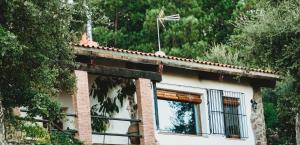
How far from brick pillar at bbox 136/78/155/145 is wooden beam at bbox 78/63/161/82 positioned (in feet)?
0.65

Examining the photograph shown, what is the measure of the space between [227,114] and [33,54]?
10.5 m

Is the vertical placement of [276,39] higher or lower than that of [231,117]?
higher

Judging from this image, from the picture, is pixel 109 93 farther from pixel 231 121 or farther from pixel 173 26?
pixel 173 26

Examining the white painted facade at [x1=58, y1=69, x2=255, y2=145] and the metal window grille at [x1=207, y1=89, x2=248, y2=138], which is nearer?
the white painted facade at [x1=58, y1=69, x2=255, y2=145]

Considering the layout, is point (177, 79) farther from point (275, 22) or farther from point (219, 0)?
point (219, 0)

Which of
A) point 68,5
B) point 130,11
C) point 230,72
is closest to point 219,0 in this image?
point 130,11

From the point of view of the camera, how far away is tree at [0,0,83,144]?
11.9 metres

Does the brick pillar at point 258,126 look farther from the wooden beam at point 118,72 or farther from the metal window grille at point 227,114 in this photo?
the wooden beam at point 118,72

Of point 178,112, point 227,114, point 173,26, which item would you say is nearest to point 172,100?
point 178,112

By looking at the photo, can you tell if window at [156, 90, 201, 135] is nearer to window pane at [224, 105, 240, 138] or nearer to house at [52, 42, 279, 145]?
house at [52, 42, 279, 145]

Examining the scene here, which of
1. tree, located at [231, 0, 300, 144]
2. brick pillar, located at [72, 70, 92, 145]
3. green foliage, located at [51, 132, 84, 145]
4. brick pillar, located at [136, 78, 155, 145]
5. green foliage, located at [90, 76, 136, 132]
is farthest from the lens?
green foliage, located at [90, 76, 136, 132]

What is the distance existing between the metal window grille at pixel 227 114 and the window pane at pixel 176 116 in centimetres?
59

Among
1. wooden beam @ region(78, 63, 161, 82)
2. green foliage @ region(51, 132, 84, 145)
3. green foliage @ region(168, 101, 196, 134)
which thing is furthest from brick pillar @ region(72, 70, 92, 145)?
green foliage @ region(168, 101, 196, 134)

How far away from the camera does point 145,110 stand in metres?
17.7
